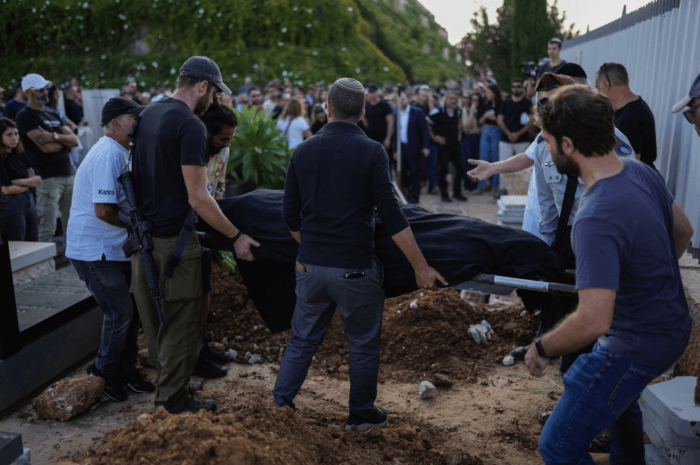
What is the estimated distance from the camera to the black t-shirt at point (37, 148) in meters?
6.69

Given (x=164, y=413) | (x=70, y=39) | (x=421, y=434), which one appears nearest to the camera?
(x=164, y=413)

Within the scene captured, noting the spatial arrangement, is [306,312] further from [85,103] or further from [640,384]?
[85,103]

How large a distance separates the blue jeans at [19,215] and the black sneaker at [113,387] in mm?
2757

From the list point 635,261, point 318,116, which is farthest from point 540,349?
point 318,116

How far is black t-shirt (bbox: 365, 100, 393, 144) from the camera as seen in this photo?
1066cm

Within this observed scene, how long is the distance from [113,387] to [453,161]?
330 inches

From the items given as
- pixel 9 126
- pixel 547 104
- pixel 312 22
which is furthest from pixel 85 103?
pixel 547 104

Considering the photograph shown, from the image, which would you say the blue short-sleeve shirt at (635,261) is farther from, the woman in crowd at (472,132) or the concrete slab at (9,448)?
the woman in crowd at (472,132)

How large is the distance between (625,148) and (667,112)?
186cm

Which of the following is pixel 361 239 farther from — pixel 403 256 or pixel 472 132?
pixel 472 132

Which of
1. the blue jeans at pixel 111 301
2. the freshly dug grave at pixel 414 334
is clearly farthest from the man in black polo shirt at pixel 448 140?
the blue jeans at pixel 111 301

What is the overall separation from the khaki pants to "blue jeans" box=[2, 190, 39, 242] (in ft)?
10.7

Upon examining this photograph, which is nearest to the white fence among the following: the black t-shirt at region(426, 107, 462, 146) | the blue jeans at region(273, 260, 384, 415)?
the blue jeans at region(273, 260, 384, 415)

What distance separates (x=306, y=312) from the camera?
322 cm
